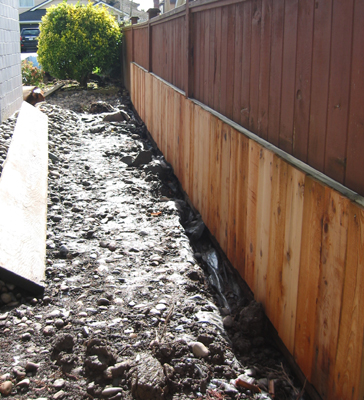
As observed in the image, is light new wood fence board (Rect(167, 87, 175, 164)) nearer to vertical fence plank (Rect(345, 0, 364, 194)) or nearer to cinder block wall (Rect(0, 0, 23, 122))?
cinder block wall (Rect(0, 0, 23, 122))

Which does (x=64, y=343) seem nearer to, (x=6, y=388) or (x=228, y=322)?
(x=6, y=388)

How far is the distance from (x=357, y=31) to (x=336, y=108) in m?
0.35

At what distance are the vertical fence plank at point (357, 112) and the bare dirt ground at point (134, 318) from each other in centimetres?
117

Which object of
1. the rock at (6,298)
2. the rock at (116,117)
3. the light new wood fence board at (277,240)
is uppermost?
the light new wood fence board at (277,240)

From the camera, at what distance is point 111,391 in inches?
102

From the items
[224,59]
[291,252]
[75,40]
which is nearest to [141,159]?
[224,59]

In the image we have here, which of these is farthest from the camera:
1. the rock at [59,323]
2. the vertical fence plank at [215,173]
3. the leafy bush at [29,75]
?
the leafy bush at [29,75]

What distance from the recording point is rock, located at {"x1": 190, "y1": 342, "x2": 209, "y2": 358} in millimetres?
2896

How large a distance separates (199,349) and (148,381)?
43 centimetres

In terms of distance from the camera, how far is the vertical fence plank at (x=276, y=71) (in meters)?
2.92

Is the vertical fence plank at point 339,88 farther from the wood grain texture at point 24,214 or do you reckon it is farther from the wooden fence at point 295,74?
the wood grain texture at point 24,214

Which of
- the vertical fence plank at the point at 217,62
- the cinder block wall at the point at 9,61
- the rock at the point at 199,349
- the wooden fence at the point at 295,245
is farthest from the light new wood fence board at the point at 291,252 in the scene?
the cinder block wall at the point at 9,61

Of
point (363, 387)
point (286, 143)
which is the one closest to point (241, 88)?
point (286, 143)

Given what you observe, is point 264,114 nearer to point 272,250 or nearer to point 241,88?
point 241,88
